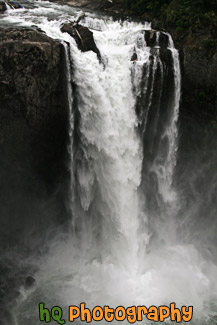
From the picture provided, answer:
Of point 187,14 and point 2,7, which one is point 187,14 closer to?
point 187,14

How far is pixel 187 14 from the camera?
43.9 ft

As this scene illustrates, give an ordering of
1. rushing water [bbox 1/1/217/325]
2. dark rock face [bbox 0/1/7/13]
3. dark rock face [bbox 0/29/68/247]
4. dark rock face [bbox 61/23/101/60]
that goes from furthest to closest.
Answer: dark rock face [bbox 0/1/7/13], dark rock face [bbox 61/23/101/60], rushing water [bbox 1/1/217/325], dark rock face [bbox 0/29/68/247]

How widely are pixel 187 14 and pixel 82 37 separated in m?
5.80

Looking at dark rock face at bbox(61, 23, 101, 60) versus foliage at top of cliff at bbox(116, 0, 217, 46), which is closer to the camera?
dark rock face at bbox(61, 23, 101, 60)

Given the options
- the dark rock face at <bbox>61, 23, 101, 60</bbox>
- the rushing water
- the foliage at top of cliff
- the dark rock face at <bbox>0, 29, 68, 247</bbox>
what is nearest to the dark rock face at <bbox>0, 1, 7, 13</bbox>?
the rushing water

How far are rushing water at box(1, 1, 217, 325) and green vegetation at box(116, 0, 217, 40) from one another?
159cm

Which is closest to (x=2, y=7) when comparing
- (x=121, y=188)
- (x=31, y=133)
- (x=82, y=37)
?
(x=82, y=37)

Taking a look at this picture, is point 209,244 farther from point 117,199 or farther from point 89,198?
point 89,198

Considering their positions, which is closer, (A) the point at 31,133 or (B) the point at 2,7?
(A) the point at 31,133

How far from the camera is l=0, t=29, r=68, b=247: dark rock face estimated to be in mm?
9461

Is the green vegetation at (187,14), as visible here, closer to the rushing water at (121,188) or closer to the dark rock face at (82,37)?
the rushing water at (121,188)

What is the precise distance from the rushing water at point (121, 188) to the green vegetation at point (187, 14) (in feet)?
5.23

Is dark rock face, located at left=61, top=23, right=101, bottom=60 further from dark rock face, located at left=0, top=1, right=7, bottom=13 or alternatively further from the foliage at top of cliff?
the foliage at top of cliff

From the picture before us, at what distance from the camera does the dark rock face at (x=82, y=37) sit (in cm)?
1052
